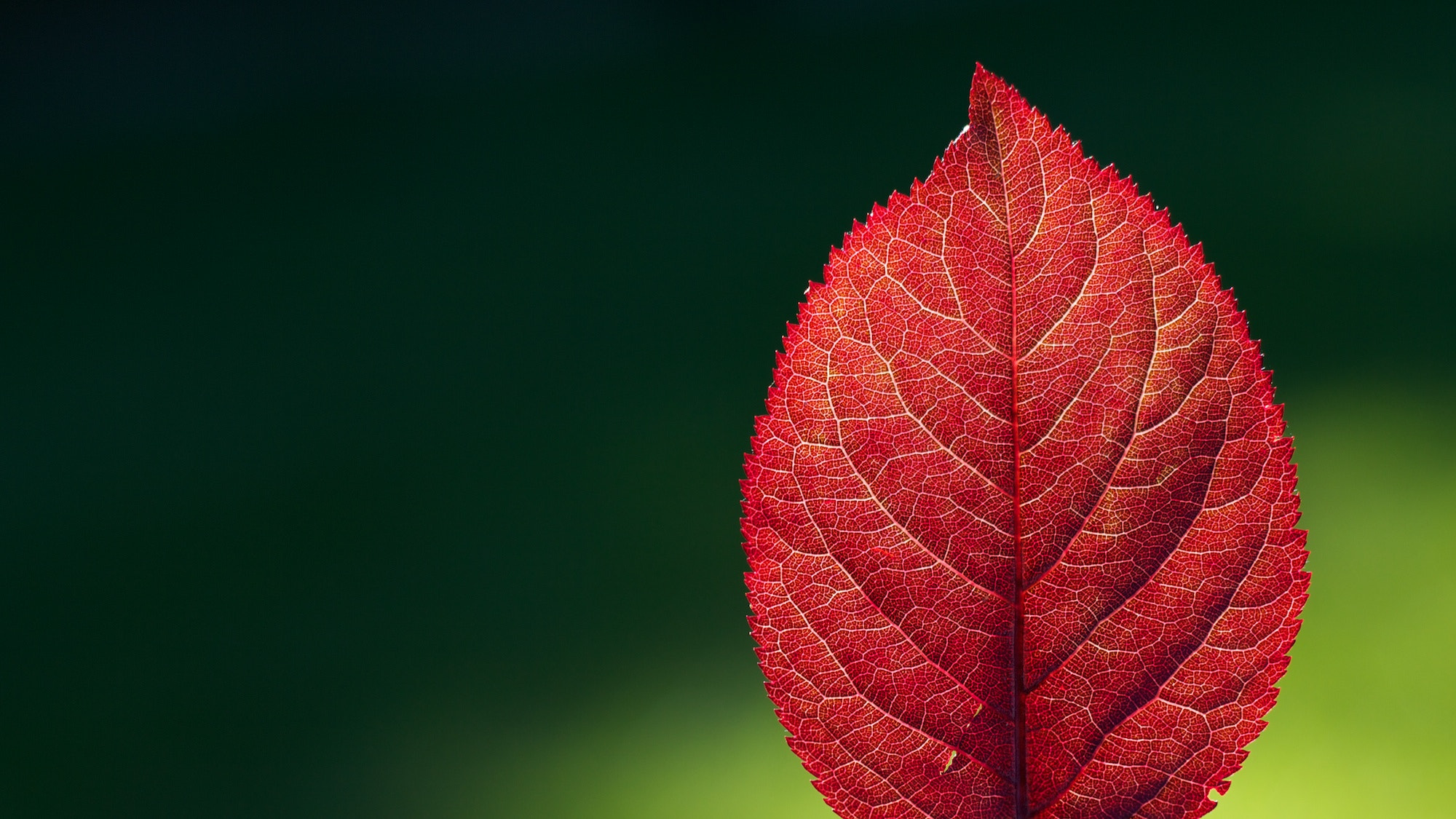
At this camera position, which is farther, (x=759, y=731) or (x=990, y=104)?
(x=759, y=731)

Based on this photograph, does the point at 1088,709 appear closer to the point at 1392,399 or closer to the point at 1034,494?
the point at 1034,494

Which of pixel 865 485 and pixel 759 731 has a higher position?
pixel 759 731

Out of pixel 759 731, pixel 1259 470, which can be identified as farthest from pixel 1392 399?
pixel 1259 470

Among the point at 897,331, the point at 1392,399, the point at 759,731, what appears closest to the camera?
the point at 897,331

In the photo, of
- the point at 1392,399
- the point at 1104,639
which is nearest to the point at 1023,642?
the point at 1104,639

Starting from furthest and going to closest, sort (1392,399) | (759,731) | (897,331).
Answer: (1392,399), (759,731), (897,331)

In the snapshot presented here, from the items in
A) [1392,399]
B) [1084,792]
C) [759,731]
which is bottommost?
[1084,792]
